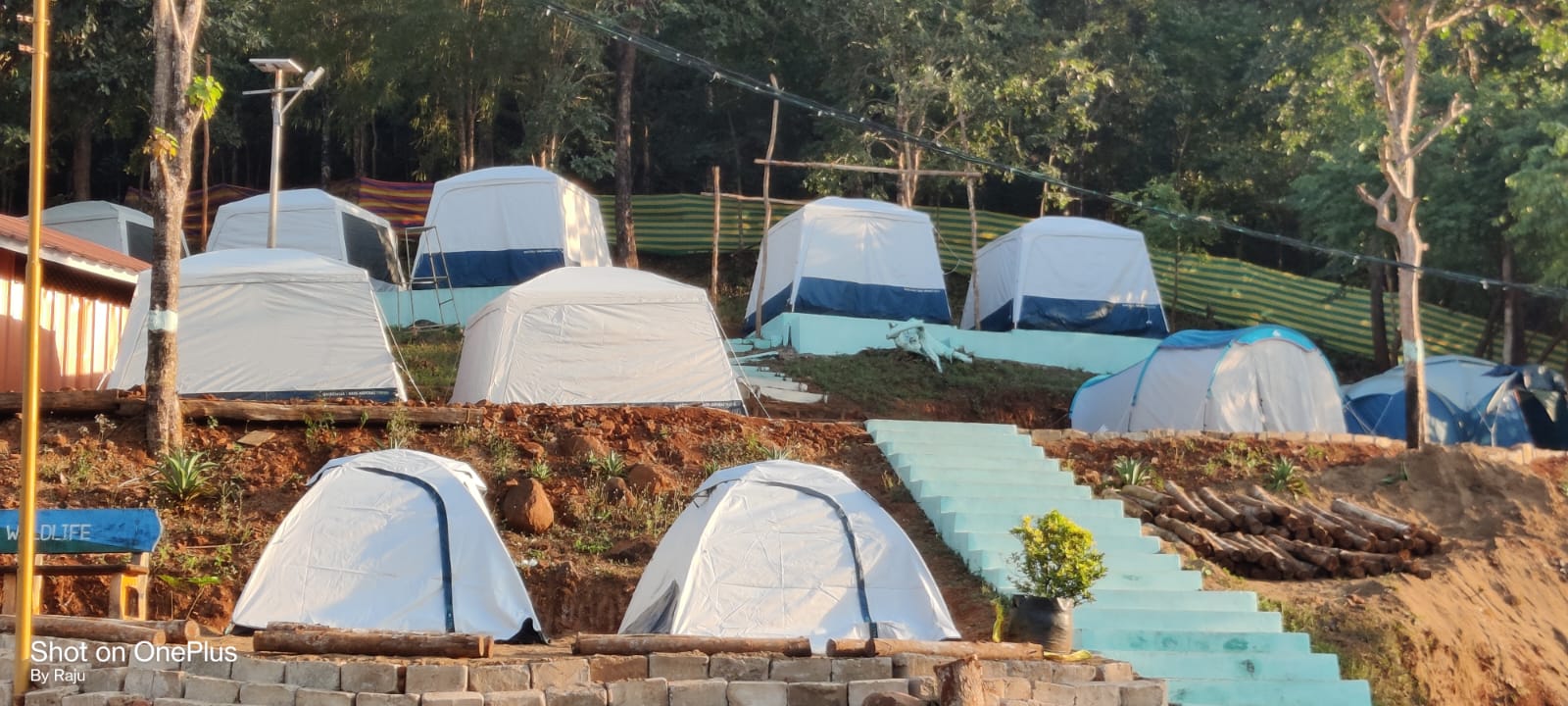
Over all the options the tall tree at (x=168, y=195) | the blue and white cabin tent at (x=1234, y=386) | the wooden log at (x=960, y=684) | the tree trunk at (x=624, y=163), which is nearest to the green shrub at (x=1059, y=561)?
the wooden log at (x=960, y=684)

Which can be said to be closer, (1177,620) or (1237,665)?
(1237,665)

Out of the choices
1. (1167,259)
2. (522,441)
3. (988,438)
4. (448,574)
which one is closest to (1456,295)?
(1167,259)

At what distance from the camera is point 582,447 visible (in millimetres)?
13242

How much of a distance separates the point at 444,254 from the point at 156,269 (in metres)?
10.7

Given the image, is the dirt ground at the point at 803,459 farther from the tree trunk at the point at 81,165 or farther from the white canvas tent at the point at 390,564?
the tree trunk at the point at 81,165

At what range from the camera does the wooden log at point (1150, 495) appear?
13.3 m

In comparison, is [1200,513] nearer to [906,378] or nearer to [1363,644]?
[1363,644]

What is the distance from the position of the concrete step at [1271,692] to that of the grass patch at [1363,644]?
73cm

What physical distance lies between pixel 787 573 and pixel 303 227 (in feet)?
50.4

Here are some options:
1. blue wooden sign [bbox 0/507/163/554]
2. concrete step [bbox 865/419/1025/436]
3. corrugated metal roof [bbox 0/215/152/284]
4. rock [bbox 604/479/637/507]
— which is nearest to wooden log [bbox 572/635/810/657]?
blue wooden sign [bbox 0/507/163/554]

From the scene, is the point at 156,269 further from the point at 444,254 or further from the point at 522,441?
the point at 444,254

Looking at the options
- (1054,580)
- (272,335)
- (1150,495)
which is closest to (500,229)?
(272,335)

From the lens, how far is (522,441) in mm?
13344

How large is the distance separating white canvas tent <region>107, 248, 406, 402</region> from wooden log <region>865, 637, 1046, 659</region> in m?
8.07
